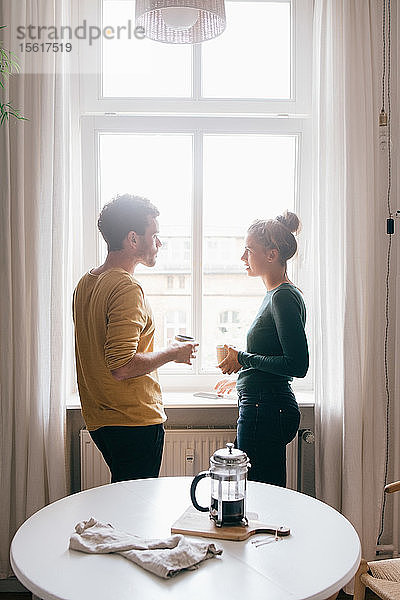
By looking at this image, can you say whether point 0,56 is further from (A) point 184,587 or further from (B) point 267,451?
(A) point 184,587

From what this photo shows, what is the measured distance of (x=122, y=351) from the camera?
84.4 inches

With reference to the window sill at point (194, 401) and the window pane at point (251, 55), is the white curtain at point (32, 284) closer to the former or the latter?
the window sill at point (194, 401)

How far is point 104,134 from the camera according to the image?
3357 mm

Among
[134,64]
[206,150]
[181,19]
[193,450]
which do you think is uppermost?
[134,64]

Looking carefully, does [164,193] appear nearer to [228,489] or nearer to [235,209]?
[235,209]

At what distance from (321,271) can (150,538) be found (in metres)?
1.69

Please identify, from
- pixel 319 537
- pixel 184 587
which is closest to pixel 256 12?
pixel 319 537

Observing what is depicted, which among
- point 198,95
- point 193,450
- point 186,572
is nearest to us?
point 186,572

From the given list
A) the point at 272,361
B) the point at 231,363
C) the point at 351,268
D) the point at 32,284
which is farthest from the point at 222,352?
the point at 32,284

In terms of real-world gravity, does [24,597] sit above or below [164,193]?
below

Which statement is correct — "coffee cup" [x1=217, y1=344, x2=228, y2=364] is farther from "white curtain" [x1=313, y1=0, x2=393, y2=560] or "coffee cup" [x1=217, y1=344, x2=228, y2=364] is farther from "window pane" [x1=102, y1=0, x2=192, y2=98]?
"window pane" [x1=102, y1=0, x2=192, y2=98]

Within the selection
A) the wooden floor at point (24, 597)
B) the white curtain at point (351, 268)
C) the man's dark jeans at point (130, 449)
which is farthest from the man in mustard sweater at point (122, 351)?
the wooden floor at point (24, 597)

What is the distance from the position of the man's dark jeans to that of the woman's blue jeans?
1.28ft

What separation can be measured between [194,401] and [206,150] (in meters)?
1.23
